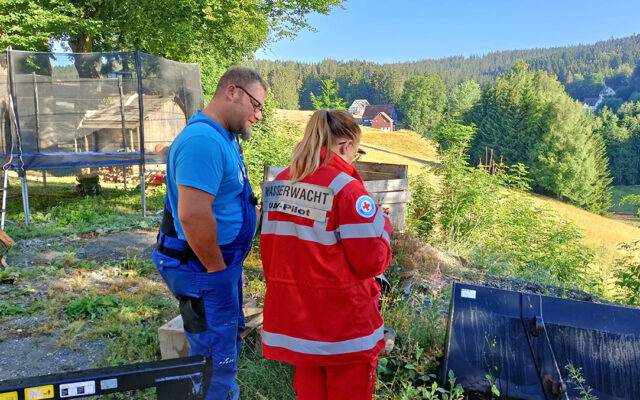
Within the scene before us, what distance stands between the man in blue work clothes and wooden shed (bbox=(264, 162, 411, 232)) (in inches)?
165

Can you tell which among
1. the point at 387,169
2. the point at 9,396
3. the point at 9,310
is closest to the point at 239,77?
the point at 9,396

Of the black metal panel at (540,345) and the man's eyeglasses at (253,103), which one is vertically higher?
the man's eyeglasses at (253,103)

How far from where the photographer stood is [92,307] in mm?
4777

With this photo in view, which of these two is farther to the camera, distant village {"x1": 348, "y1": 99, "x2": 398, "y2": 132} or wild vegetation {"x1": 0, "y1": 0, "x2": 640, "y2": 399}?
distant village {"x1": 348, "y1": 99, "x2": 398, "y2": 132}

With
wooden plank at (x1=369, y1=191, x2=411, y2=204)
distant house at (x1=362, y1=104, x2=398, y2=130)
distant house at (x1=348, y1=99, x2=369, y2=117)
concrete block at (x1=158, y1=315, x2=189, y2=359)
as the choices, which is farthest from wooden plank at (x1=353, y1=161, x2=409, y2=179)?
distant house at (x1=348, y1=99, x2=369, y2=117)

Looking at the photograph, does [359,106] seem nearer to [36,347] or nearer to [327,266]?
[36,347]

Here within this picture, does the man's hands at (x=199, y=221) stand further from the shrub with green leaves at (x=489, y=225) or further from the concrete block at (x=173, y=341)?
the shrub with green leaves at (x=489, y=225)

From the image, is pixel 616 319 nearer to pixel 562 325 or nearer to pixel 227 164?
pixel 562 325

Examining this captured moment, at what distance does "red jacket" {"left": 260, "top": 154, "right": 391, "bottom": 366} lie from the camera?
2.10m

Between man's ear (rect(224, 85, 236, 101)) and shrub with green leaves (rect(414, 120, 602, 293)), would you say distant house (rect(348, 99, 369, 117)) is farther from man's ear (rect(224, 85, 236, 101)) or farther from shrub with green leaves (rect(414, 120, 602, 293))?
man's ear (rect(224, 85, 236, 101))

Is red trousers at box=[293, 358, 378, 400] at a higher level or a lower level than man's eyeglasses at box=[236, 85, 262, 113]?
lower

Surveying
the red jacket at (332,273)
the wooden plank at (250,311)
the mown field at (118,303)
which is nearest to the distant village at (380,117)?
the mown field at (118,303)

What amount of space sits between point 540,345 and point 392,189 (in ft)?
13.5

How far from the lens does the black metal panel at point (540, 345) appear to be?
2.85 metres
